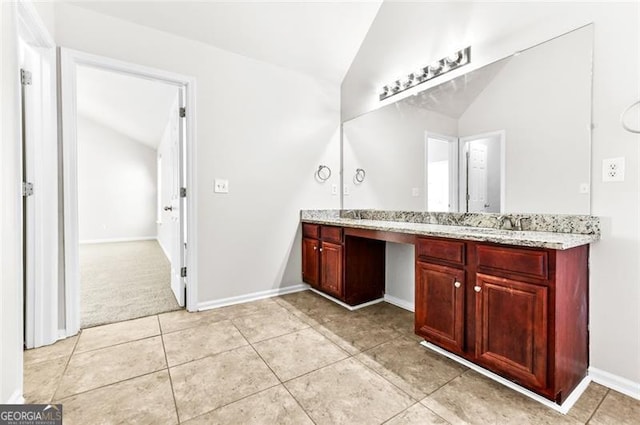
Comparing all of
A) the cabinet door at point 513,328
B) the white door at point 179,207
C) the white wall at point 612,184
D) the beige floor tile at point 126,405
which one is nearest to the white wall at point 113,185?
the white door at point 179,207

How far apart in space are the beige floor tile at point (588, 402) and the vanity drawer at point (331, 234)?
171 cm

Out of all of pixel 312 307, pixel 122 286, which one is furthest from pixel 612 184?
pixel 122 286

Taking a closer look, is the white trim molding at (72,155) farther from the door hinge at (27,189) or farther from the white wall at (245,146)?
the door hinge at (27,189)

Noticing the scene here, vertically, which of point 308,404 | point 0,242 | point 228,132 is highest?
point 228,132

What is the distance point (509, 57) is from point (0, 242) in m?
2.81

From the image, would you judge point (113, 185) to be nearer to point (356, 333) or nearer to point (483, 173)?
point (356, 333)

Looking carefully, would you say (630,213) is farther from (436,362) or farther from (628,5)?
(436,362)

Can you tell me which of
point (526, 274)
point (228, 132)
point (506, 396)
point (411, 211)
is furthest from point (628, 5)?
point (228, 132)

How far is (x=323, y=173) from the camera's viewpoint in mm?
3201

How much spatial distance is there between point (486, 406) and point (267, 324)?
1.48 metres

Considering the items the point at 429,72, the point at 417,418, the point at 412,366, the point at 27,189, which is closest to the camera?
the point at 417,418

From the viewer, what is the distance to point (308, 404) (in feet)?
4.44

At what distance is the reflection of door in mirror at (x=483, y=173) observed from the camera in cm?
193

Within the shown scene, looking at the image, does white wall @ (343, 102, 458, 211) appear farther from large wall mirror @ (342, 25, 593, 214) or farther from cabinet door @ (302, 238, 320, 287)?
cabinet door @ (302, 238, 320, 287)
